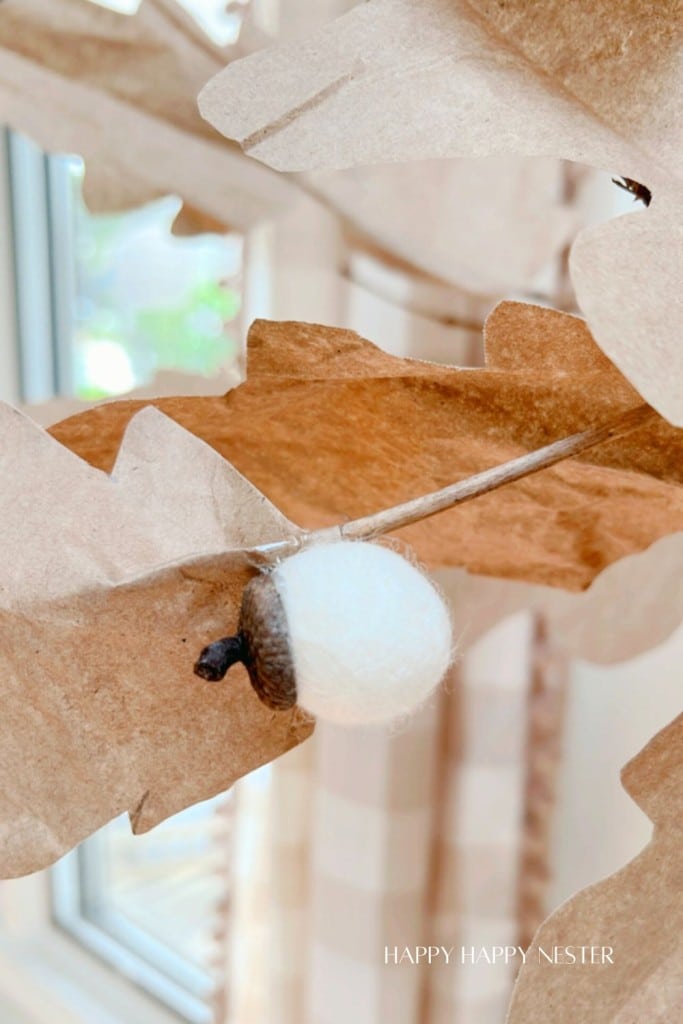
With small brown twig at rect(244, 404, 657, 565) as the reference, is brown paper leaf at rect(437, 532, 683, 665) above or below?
below

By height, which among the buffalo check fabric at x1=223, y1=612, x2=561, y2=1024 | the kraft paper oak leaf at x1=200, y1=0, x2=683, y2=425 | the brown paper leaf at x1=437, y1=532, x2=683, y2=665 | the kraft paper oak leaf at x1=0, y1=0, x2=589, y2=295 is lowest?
the buffalo check fabric at x1=223, y1=612, x2=561, y2=1024

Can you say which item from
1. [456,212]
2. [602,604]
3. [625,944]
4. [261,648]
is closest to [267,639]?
[261,648]

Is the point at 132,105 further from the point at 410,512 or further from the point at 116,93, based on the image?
the point at 410,512

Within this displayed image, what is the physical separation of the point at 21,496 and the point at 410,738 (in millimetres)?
492

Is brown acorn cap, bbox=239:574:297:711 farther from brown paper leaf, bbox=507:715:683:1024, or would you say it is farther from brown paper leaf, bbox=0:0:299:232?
brown paper leaf, bbox=0:0:299:232

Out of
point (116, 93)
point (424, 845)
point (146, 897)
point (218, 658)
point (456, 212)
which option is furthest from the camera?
point (146, 897)

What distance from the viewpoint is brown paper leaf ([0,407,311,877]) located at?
0.66 ft

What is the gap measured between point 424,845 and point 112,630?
529mm

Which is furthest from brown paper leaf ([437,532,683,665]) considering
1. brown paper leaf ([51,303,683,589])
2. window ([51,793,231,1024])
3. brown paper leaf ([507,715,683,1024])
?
Result: window ([51,793,231,1024])

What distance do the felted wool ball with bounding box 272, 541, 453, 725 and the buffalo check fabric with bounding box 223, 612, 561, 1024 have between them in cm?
44

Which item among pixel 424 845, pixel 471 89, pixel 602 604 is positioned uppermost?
pixel 471 89

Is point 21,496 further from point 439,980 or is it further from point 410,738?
point 439,980

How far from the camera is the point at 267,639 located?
0.19 metres

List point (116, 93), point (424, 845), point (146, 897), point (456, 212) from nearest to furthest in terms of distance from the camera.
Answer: point (116, 93)
point (456, 212)
point (424, 845)
point (146, 897)
